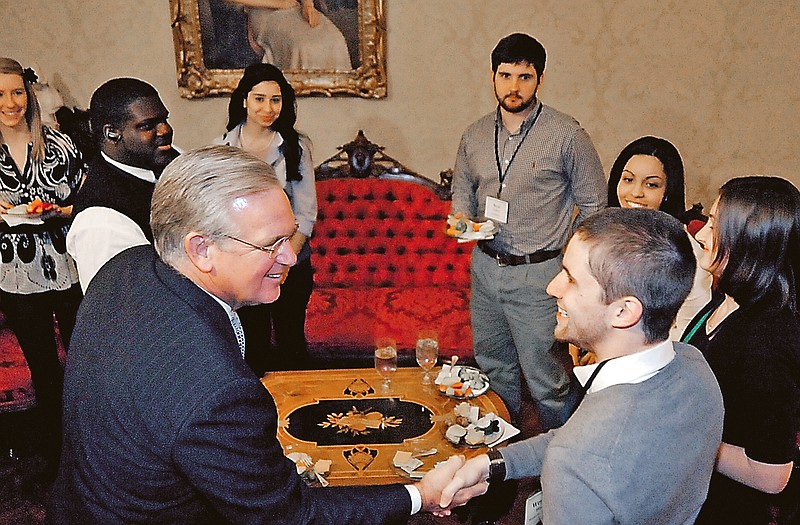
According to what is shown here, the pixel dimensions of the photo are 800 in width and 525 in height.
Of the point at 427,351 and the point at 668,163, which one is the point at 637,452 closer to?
the point at 427,351

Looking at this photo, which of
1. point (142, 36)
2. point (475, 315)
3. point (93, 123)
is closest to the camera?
point (93, 123)

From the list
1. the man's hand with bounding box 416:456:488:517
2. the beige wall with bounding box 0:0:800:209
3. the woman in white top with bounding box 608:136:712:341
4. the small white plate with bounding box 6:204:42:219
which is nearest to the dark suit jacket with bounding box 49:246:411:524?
the man's hand with bounding box 416:456:488:517

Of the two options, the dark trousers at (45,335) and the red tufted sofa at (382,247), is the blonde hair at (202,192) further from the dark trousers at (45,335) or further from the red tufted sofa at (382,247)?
the red tufted sofa at (382,247)

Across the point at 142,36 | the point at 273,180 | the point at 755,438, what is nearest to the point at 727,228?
the point at 755,438

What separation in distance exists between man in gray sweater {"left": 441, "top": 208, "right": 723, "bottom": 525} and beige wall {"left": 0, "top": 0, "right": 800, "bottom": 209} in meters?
3.61

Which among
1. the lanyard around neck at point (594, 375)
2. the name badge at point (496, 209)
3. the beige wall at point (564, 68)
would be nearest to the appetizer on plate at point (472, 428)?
the name badge at point (496, 209)

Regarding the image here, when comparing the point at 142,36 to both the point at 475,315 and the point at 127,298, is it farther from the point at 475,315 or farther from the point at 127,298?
the point at 127,298

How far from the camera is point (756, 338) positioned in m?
1.79

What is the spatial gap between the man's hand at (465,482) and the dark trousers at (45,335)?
2.31m

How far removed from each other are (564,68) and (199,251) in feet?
12.8

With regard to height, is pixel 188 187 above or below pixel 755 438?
above

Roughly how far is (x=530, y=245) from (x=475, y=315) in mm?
483

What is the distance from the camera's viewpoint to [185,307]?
153 cm

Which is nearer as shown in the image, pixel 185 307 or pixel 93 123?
pixel 185 307
